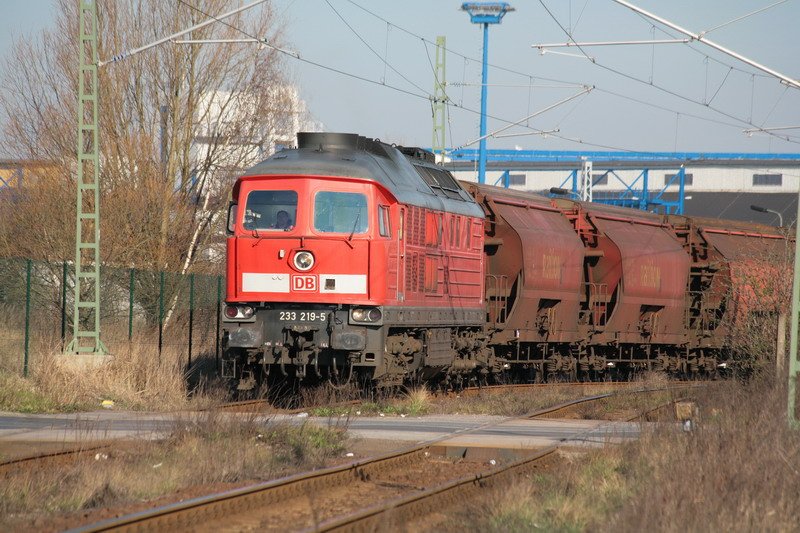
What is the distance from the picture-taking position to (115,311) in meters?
25.7

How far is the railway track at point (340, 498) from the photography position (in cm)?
827

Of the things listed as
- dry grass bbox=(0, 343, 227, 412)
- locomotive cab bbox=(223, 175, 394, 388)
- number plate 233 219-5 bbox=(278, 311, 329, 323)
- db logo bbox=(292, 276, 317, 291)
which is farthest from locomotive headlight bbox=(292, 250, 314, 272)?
dry grass bbox=(0, 343, 227, 412)

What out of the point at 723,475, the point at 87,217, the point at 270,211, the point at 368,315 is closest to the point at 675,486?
the point at 723,475

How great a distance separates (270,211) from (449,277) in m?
4.20

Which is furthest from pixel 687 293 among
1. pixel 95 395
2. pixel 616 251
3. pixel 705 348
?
pixel 95 395

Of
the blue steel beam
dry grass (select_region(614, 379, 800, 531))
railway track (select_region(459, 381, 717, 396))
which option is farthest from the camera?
the blue steel beam

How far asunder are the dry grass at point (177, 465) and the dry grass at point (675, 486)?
2805 millimetres

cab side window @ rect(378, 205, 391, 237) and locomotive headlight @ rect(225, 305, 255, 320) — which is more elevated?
cab side window @ rect(378, 205, 391, 237)

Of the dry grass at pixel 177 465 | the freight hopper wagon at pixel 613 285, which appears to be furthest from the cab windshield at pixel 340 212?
the freight hopper wagon at pixel 613 285

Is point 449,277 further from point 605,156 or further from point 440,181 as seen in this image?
point 605,156

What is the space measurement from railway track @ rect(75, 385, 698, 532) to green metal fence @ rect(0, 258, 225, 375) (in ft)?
33.9

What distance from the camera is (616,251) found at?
25.4 m

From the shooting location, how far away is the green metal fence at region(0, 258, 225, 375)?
21844 mm

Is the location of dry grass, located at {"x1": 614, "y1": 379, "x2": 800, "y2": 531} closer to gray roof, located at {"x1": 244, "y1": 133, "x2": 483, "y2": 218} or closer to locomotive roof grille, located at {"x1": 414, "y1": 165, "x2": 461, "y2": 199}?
gray roof, located at {"x1": 244, "y1": 133, "x2": 483, "y2": 218}
